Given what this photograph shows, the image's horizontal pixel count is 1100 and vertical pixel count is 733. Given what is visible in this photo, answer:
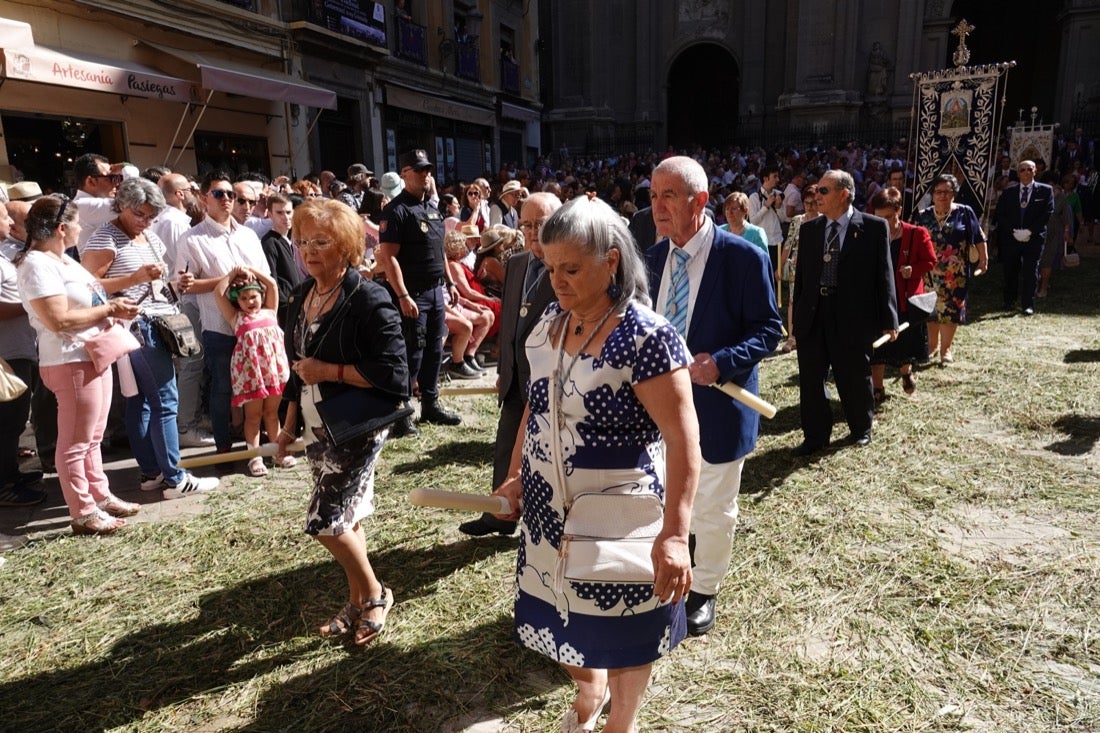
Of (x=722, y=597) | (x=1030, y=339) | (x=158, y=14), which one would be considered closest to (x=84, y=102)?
(x=158, y=14)

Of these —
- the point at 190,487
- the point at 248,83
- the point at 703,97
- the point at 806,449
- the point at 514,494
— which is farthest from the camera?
the point at 703,97

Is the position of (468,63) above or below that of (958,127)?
above

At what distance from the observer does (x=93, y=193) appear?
5.78 metres

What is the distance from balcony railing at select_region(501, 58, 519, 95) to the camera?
1066 inches

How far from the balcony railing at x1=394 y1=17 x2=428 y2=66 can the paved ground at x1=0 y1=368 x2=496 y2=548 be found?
17.8 metres

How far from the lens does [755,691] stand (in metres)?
2.95

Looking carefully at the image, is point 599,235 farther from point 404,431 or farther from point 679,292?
point 404,431

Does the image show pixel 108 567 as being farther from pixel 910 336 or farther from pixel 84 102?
pixel 84 102

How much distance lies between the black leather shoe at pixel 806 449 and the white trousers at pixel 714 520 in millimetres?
2449

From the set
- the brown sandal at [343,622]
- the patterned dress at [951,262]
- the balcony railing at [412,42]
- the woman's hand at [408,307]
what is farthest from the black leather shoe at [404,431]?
the balcony railing at [412,42]

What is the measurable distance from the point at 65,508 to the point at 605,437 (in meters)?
4.35

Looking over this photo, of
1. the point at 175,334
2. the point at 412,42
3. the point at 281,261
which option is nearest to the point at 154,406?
the point at 175,334

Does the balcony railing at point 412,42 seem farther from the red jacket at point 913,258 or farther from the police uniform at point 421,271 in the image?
the red jacket at point 913,258

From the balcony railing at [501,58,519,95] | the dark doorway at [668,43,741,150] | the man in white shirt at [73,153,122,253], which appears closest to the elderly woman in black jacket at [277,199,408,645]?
the man in white shirt at [73,153,122,253]
